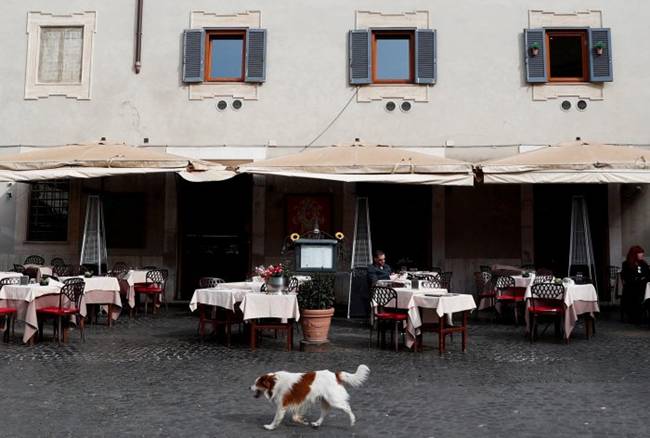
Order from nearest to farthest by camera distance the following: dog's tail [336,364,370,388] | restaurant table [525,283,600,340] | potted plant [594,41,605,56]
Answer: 1. dog's tail [336,364,370,388]
2. restaurant table [525,283,600,340]
3. potted plant [594,41,605,56]

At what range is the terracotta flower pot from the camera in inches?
312

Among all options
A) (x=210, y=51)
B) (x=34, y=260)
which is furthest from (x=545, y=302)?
(x=34, y=260)

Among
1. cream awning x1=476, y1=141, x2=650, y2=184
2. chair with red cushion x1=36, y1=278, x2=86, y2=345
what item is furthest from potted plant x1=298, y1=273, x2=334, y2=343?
cream awning x1=476, y1=141, x2=650, y2=184

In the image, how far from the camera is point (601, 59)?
1308 cm

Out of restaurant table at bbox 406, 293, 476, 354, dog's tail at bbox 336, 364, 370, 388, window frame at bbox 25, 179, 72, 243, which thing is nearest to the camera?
dog's tail at bbox 336, 364, 370, 388

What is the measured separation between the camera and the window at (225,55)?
13.7 metres

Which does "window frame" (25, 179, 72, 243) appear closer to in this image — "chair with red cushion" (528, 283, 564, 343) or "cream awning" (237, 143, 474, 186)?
"cream awning" (237, 143, 474, 186)

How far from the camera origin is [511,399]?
5656 mm

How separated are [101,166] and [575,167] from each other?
25.9 ft

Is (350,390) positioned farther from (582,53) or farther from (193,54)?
(582,53)

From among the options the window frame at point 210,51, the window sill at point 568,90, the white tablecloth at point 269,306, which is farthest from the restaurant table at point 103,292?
the window sill at point 568,90

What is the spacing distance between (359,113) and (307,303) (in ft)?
20.8

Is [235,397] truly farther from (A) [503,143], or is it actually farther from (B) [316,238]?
(A) [503,143]

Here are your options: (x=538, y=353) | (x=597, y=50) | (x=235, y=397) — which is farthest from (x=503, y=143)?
(x=235, y=397)
